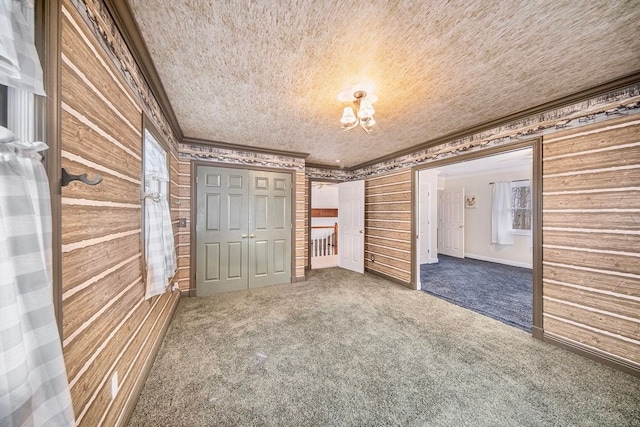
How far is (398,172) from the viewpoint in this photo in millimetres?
4098

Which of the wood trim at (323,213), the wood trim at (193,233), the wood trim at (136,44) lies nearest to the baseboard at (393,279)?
the wood trim at (323,213)

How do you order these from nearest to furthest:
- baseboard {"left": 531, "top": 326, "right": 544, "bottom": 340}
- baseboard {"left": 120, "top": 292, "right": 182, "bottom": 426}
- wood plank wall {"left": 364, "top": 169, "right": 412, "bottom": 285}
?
baseboard {"left": 120, "top": 292, "right": 182, "bottom": 426}, baseboard {"left": 531, "top": 326, "right": 544, "bottom": 340}, wood plank wall {"left": 364, "top": 169, "right": 412, "bottom": 285}

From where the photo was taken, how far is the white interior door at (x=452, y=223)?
6391 mm

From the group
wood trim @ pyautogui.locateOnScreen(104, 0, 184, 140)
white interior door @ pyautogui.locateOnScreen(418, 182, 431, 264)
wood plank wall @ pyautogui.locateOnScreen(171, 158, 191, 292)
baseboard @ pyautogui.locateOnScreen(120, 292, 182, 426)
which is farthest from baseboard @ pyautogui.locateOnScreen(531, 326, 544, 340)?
wood plank wall @ pyautogui.locateOnScreen(171, 158, 191, 292)

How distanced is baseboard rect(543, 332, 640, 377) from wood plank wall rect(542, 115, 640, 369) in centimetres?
2

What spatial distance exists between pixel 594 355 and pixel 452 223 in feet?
16.1

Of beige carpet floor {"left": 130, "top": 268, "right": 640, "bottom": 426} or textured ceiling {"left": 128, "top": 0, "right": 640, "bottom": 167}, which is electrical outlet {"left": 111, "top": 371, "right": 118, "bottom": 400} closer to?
beige carpet floor {"left": 130, "top": 268, "right": 640, "bottom": 426}

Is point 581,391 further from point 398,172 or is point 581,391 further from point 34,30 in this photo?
point 34,30

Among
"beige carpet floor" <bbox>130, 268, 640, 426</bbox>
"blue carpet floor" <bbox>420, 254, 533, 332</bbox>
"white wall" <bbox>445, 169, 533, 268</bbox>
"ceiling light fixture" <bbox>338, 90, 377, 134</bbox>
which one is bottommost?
"beige carpet floor" <bbox>130, 268, 640, 426</bbox>

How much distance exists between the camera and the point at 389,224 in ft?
14.2

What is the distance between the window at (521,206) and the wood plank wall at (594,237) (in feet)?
12.9

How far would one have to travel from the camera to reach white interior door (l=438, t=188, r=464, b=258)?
6.39 m

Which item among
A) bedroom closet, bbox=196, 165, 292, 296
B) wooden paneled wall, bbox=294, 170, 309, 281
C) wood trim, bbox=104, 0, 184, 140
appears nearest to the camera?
wood trim, bbox=104, 0, 184, 140

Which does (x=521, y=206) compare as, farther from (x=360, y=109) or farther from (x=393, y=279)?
(x=360, y=109)
